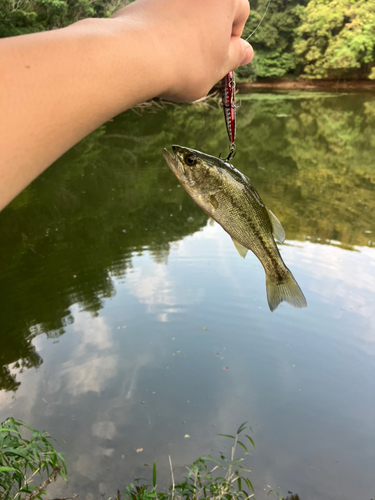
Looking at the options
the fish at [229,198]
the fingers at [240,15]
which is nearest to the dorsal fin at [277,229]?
the fish at [229,198]

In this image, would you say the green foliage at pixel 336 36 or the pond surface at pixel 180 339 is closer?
the pond surface at pixel 180 339

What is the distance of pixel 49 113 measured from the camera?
0.60 m

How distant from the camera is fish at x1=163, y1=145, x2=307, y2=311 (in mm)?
925

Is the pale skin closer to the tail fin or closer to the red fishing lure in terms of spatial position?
the red fishing lure

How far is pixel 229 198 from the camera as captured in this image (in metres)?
0.96

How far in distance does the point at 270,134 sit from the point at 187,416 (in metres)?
16.6

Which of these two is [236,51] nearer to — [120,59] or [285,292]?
[120,59]

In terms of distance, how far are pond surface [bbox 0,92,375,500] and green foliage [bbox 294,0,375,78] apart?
2538 cm

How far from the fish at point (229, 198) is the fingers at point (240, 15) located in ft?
1.10

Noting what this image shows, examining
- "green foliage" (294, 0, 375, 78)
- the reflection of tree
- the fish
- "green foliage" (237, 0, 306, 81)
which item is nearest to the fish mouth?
the fish

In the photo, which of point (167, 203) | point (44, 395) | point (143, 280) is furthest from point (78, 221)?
point (44, 395)

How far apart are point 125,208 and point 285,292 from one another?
8941 mm

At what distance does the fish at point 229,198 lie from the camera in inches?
36.4

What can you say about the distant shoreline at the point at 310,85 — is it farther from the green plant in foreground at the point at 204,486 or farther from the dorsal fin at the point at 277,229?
the dorsal fin at the point at 277,229
